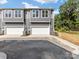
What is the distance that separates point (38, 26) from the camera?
3634 cm

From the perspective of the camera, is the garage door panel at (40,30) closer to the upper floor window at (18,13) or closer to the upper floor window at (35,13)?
the upper floor window at (35,13)

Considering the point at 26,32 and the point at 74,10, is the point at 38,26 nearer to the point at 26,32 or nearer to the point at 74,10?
the point at 26,32

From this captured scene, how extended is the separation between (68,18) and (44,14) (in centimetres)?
1793

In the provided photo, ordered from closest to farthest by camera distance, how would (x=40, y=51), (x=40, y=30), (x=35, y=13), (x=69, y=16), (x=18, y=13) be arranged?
(x=40, y=51) < (x=18, y=13) < (x=35, y=13) < (x=40, y=30) < (x=69, y=16)

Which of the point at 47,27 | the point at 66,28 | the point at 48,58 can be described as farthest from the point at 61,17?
the point at 48,58

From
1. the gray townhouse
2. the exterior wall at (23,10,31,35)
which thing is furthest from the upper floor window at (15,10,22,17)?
the exterior wall at (23,10,31,35)

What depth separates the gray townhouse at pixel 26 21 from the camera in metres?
35.8

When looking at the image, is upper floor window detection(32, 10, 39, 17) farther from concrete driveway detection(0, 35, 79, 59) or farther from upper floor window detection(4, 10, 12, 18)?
concrete driveway detection(0, 35, 79, 59)

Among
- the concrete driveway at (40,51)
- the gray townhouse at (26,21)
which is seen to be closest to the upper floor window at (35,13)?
the gray townhouse at (26,21)

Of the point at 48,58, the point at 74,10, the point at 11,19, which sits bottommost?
the point at 48,58

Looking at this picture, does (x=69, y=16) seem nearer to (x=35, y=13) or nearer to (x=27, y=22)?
(x=35, y=13)

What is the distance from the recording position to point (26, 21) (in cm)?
3662

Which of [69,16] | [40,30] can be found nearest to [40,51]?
[40,30]

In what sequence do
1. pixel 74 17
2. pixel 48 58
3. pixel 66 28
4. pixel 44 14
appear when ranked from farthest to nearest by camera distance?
pixel 74 17 → pixel 66 28 → pixel 44 14 → pixel 48 58
